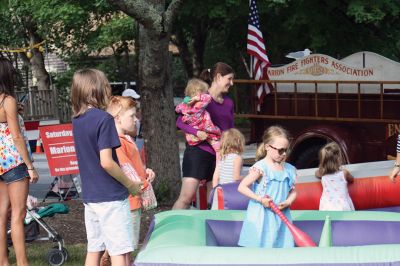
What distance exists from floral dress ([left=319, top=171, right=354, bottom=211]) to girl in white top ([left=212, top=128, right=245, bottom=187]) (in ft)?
2.65

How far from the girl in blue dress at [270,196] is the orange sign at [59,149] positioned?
5632 mm

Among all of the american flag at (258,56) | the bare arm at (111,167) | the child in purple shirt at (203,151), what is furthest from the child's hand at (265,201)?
the american flag at (258,56)

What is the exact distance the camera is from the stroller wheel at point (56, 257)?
7.46 meters

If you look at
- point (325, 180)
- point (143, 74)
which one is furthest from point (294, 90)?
point (325, 180)

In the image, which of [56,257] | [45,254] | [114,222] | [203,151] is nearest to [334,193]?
[203,151]

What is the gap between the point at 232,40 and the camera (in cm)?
2578

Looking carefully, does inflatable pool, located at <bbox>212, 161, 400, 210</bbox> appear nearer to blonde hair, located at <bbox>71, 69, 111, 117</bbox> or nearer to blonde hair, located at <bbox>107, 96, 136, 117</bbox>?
blonde hair, located at <bbox>107, 96, 136, 117</bbox>

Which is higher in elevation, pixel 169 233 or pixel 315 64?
pixel 315 64

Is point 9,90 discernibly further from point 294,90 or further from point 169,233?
point 294,90

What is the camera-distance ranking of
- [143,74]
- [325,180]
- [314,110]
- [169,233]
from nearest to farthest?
[169,233] < [325,180] < [143,74] < [314,110]

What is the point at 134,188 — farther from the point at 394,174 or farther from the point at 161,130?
the point at 161,130

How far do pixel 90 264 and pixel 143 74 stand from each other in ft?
16.2

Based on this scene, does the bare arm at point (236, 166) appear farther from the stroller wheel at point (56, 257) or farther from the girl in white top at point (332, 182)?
→ the stroller wheel at point (56, 257)

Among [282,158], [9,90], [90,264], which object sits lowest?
[90,264]
